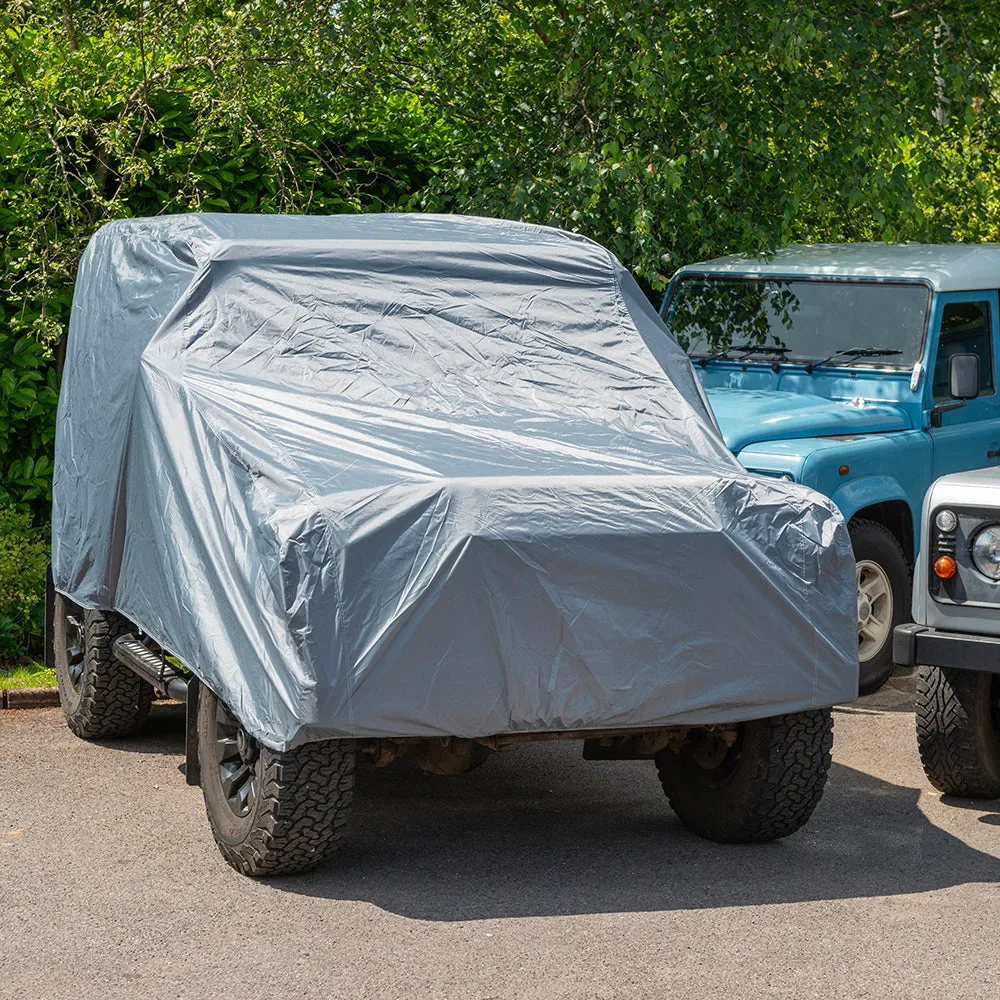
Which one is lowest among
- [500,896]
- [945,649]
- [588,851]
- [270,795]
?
[588,851]

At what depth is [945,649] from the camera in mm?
5797

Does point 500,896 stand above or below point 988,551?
below

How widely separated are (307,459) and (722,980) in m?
2.00

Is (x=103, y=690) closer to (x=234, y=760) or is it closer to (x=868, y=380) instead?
(x=234, y=760)

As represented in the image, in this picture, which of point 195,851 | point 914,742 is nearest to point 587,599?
point 195,851

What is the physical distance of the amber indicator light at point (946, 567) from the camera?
5.98 m

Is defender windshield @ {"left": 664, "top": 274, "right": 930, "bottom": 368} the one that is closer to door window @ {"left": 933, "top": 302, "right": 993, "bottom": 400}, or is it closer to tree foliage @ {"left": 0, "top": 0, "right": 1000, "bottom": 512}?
door window @ {"left": 933, "top": 302, "right": 993, "bottom": 400}

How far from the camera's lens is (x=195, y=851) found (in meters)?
5.47

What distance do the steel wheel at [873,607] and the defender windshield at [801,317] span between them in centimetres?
111

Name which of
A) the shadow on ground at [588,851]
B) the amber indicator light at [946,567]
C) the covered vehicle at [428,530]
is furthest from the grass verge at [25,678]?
the amber indicator light at [946,567]

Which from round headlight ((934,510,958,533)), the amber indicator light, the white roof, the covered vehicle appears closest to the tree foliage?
the white roof

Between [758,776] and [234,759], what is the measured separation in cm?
175

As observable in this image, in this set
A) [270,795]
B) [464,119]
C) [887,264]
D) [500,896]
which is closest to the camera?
[270,795]

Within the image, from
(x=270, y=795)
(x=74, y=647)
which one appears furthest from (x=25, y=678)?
(x=270, y=795)
